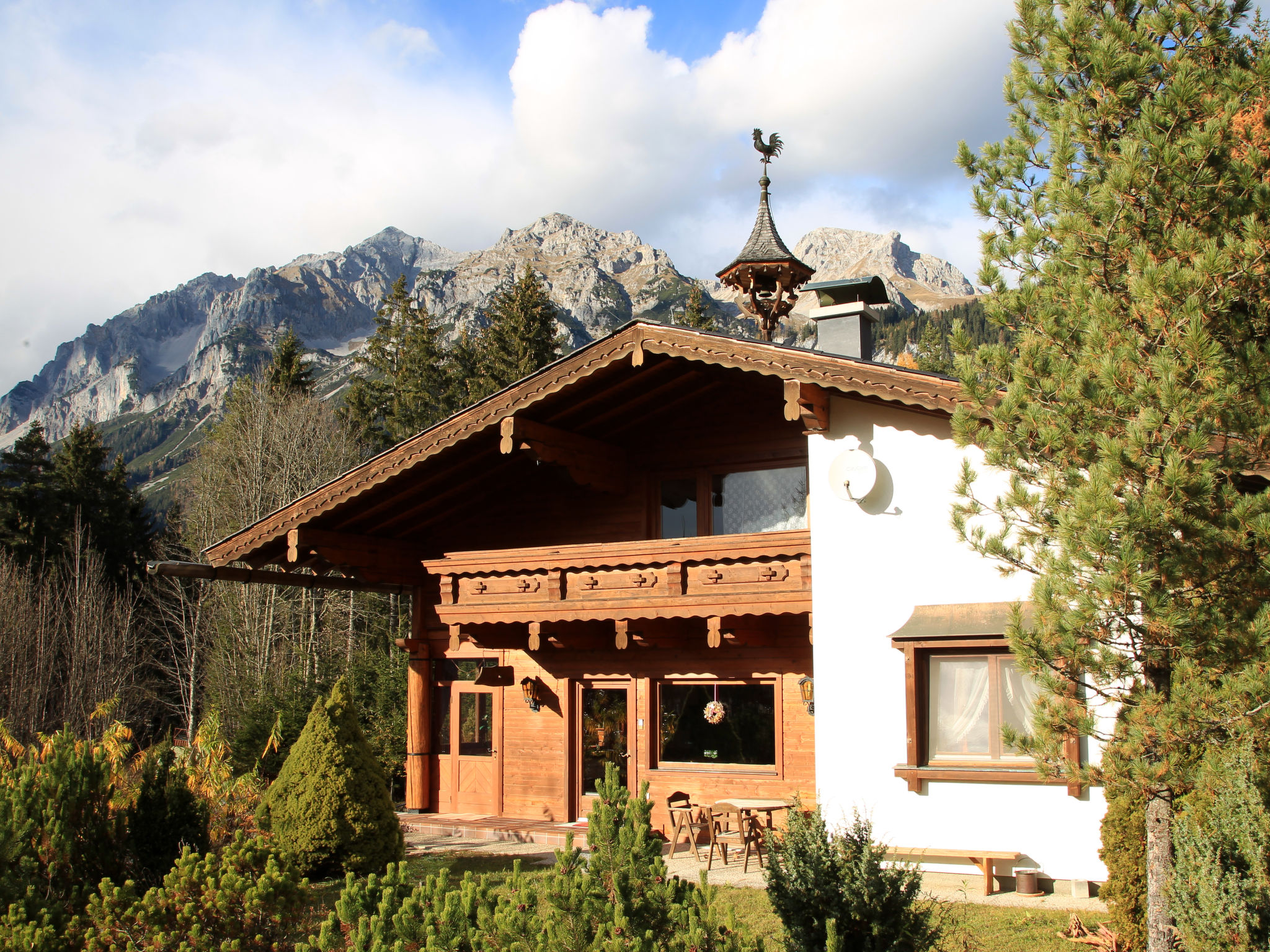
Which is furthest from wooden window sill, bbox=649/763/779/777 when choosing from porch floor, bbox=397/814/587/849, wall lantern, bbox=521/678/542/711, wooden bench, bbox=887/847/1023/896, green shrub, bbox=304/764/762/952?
green shrub, bbox=304/764/762/952

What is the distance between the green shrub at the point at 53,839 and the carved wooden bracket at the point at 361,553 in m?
6.07

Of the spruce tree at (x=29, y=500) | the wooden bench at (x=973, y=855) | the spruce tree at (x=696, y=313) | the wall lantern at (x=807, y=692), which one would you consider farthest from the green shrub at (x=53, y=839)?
the spruce tree at (x=696, y=313)

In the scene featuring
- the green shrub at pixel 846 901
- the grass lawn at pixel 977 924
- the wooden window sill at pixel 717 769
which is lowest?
the grass lawn at pixel 977 924

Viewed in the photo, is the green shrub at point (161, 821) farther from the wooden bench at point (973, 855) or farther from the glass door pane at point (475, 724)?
the glass door pane at point (475, 724)

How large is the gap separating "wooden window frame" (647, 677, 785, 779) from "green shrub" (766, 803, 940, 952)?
24.8 feet

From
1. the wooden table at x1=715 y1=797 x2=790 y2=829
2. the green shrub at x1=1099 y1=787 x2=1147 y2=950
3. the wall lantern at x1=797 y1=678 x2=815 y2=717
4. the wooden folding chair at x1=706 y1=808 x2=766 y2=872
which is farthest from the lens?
the wall lantern at x1=797 y1=678 x2=815 y2=717

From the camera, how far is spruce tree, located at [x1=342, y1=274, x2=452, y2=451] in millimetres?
41156

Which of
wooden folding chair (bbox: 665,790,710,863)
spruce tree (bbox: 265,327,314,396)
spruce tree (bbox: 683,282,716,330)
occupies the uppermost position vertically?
spruce tree (bbox: 683,282,716,330)

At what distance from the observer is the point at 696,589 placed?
41.9ft

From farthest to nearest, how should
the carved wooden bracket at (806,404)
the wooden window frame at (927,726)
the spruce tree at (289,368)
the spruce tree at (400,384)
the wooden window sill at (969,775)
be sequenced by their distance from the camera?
the spruce tree at (400,384), the spruce tree at (289,368), the carved wooden bracket at (806,404), the wooden window frame at (927,726), the wooden window sill at (969,775)

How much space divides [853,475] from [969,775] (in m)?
3.26

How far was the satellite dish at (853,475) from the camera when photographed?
11188 millimetres

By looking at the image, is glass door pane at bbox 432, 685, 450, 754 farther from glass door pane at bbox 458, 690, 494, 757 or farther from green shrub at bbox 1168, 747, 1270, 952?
green shrub at bbox 1168, 747, 1270, 952

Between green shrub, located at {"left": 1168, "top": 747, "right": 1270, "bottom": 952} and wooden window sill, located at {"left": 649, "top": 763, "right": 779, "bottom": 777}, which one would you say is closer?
green shrub, located at {"left": 1168, "top": 747, "right": 1270, "bottom": 952}
